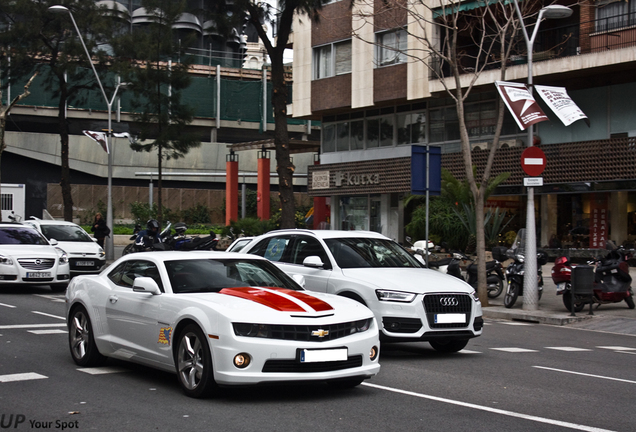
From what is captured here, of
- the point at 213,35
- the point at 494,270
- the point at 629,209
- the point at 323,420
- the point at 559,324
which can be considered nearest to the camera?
the point at 323,420

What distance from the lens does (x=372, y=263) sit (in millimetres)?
10984

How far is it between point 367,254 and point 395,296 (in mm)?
1452

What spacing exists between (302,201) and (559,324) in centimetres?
4576

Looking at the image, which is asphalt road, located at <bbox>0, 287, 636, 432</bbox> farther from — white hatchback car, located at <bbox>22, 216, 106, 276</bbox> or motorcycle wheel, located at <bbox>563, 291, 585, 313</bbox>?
white hatchback car, located at <bbox>22, 216, 106, 276</bbox>

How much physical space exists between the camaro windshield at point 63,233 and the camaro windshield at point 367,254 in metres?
13.3

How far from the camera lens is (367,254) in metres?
11.2

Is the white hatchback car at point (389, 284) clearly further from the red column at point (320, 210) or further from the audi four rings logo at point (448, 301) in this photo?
the red column at point (320, 210)

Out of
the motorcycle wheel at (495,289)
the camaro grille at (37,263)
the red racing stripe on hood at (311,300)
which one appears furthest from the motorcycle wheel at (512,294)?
the camaro grille at (37,263)

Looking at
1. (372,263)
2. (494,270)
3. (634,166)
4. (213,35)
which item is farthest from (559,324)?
(213,35)

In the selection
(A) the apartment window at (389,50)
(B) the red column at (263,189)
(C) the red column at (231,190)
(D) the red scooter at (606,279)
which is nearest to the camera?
(D) the red scooter at (606,279)

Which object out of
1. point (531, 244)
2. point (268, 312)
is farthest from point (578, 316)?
point (268, 312)

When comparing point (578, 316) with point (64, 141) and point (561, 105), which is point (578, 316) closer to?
point (561, 105)

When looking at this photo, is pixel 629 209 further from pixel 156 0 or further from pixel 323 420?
pixel 323 420

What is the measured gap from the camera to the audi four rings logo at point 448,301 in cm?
985
